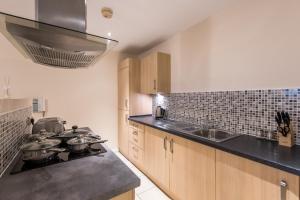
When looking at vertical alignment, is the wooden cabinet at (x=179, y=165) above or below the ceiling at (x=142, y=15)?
below

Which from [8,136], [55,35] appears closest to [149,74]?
[55,35]

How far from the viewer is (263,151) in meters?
1.15

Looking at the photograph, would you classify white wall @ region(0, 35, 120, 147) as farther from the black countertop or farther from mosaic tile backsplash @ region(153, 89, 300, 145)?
the black countertop

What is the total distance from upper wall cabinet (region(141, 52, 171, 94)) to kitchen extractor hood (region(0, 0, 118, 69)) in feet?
4.79

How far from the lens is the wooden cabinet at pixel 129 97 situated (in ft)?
9.82

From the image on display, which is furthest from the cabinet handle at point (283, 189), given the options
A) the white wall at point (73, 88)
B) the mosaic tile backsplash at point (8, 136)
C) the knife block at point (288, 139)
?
the white wall at point (73, 88)

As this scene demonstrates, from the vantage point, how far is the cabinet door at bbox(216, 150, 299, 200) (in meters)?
0.93

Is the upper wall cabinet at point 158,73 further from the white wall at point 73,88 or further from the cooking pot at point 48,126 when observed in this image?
the cooking pot at point 48,126

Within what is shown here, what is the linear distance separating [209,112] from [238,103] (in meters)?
0.40

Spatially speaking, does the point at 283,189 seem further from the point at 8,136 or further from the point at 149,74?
the point at 149,74

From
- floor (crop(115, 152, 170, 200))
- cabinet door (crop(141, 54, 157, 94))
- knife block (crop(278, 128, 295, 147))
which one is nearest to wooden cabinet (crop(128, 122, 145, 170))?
floor (crop(115, 152, 170, 200))

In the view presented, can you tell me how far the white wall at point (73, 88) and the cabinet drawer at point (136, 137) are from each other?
2.47 ft

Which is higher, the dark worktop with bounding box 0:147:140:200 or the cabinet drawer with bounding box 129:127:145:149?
the dark worktop with bounding box 0:147:140:200

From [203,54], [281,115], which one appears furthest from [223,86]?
[281,115]
